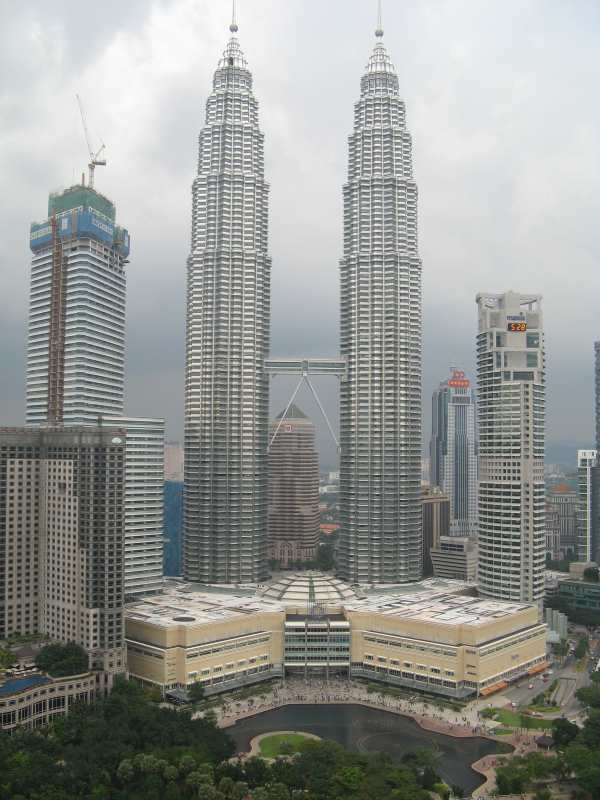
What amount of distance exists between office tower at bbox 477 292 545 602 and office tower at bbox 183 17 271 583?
41436mm

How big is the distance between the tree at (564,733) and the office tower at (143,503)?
2847 inches

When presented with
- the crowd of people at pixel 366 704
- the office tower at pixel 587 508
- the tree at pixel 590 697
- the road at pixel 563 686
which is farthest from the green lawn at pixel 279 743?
the office tower at pixel 587 508

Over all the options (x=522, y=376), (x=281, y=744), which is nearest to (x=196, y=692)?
(x=281, y=744)

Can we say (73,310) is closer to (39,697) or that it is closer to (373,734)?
(39,697)

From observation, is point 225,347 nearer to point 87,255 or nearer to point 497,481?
point 87,255

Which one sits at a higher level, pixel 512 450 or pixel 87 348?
pixel 87 348

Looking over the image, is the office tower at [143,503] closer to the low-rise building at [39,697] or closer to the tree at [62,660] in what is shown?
the tree at [62,660]

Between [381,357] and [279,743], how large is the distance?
79.3 m

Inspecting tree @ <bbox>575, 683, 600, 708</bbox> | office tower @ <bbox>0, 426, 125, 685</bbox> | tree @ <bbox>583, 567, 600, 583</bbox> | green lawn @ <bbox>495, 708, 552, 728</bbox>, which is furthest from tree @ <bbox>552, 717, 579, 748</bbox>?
tree @ <bbox>583, 567, 600, 583</bbox>

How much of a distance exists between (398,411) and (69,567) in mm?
68750

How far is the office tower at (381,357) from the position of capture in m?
151

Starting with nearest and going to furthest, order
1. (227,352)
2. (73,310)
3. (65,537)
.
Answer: (65,537), (73,310), (227,352)

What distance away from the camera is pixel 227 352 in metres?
153

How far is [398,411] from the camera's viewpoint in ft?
502
